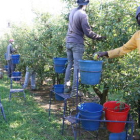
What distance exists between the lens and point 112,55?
2957 millimetres

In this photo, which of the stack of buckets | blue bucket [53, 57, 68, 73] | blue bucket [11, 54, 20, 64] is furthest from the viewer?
blue bucket [11, 54, 20, 64]

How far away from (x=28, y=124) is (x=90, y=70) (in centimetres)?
209

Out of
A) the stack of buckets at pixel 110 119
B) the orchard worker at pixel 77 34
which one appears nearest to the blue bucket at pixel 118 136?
the stack of buckets at pixel 110 119

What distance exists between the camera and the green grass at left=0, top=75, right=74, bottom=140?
3644mm

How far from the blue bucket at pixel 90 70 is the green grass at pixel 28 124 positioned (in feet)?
4.39

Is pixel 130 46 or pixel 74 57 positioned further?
pixel 74 57

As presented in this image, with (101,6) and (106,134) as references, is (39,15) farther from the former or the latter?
(106,134)

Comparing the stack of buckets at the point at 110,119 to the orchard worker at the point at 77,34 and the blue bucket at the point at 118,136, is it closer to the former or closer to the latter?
the blue bucket at the point at 118,136

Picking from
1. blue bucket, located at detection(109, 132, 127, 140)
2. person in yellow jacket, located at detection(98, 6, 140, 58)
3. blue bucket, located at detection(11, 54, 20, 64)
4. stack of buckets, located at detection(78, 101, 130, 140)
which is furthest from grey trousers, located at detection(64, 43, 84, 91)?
blue bucket, located at detection(11, 54, 20, 64)

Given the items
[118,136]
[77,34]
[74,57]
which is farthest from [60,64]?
[118,136]

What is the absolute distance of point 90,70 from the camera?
2.89 meters

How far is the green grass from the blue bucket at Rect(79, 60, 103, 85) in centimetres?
134

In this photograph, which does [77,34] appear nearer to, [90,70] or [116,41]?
[116,41]

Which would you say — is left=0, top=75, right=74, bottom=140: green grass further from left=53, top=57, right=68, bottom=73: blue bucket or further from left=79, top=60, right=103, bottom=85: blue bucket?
left=79, top=60, right=103, bottom=85: blue bucket
